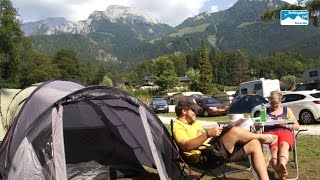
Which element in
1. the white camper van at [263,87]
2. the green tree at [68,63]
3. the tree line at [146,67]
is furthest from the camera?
the green tree at [68,63]

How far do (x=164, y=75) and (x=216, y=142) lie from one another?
91.6 m

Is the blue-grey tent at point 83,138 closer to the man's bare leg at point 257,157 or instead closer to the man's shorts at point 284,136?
the man's bare leg at point 257,157

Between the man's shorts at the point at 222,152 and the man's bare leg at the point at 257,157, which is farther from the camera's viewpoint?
the man's shorts at the point at 222,152

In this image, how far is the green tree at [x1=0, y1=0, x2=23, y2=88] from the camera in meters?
50.4

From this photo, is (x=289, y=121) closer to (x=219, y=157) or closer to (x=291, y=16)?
(x=219, y=157)

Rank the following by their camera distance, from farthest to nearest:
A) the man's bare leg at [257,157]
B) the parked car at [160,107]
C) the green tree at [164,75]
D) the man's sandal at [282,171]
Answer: the green tree at [164,75] < the parked car at [160,107] < the man's sandal at [282,171] < the man's bare leg at [257,157]

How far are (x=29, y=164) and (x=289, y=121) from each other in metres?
3.79

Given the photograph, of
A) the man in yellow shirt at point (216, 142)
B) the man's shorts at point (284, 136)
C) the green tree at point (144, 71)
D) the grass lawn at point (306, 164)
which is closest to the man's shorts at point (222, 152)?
the man in yellow shirt at point (216, 142)

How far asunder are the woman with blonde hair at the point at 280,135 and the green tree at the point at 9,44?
47099 millimetres

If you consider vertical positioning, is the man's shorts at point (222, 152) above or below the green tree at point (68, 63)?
below

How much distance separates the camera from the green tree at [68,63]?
3814 inches

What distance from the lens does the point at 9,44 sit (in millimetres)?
50531

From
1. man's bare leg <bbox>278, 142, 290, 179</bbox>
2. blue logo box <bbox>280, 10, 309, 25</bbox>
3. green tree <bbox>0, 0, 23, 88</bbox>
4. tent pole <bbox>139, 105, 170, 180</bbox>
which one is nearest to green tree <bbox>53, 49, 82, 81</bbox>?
green tree <bbox>0, 0, 23, 88</bbox>

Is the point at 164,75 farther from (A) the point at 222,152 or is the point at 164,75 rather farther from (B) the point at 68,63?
(A) the point at 222,152
